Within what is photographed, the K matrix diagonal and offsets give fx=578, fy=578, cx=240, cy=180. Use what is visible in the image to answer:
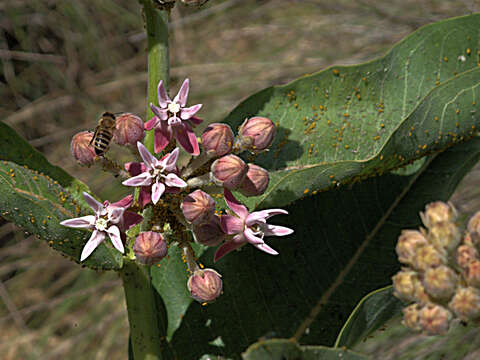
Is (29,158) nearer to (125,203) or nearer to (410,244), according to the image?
(125,203)

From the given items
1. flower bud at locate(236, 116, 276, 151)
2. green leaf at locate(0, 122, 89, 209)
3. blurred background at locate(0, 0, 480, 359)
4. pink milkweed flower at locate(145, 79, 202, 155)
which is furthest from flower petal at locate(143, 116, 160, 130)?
blurred background at locate(0, 0, 480, 359)

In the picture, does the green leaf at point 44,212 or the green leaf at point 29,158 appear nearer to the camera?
the green leaf at point 44,212

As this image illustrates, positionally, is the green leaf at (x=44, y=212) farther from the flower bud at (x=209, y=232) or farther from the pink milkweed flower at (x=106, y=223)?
the flower bud at (x=209, y=232)

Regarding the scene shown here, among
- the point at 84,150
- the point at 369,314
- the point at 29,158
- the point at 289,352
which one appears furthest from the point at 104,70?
the point at 289,352

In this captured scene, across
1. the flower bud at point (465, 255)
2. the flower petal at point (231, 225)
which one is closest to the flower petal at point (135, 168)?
the flower petal at point (231, 225)

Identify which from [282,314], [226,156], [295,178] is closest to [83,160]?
[226,156]

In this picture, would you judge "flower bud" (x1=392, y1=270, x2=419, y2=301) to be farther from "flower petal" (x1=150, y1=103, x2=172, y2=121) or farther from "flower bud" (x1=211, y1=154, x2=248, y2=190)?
"flower petal" (x1=150, y1=103, x2=172, y2=121)
